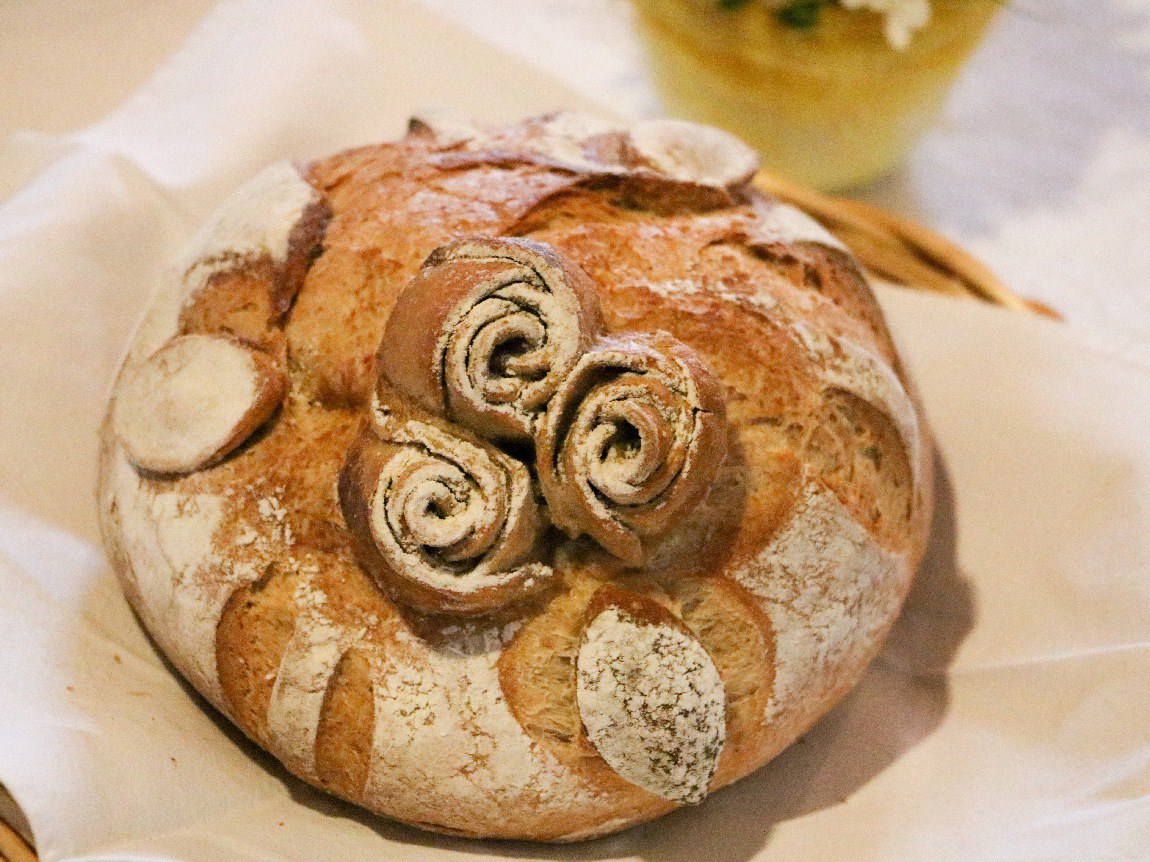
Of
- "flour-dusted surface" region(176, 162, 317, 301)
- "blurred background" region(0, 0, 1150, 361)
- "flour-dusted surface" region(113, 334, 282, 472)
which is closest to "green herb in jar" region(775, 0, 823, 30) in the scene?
"blurred background" region(0, 0, 1150, 361)

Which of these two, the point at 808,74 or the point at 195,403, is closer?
the point at 195,403

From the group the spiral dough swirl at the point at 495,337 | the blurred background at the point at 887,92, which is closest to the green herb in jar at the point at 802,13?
the blurred background at the point at 887,92

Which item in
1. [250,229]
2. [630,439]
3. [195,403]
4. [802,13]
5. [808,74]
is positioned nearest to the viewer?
[630,439]

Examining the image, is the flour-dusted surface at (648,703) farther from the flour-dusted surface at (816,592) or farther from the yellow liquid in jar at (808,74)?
the yellow liquid in jar at (808,74)

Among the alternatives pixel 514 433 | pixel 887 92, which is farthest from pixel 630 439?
pixel 887 92

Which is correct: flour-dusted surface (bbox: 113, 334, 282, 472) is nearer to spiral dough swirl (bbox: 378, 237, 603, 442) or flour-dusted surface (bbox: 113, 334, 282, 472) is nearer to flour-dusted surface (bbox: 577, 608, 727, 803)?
spiral dough swirl (bbox: 378, 237, 603, 442)

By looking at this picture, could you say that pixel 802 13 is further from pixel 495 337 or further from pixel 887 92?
pixel 495 337
